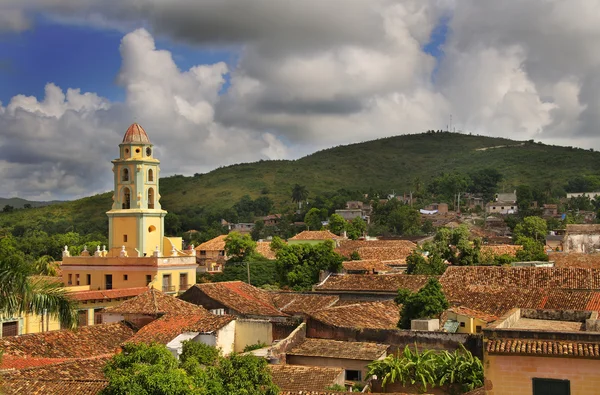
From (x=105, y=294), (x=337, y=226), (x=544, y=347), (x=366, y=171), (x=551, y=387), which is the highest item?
(x=366, y=171)

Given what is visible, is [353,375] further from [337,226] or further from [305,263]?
[337,226]

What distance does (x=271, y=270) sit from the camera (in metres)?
51.1

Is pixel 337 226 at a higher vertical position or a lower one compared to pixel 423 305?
higher

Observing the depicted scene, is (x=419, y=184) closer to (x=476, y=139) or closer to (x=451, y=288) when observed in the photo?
(x=476, y=139)

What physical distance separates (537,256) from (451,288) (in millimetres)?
15617

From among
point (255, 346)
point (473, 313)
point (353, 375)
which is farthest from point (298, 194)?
point (353, 375)

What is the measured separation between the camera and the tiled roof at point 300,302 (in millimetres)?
32372

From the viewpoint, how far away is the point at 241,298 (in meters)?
32.2

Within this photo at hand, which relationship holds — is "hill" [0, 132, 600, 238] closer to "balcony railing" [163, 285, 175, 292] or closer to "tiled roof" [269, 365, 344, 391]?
"balcony railing" [163, 285, 175, 292]

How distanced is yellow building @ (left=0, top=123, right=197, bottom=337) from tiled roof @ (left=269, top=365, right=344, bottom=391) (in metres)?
17.8

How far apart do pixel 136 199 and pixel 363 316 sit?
16439 millimetres

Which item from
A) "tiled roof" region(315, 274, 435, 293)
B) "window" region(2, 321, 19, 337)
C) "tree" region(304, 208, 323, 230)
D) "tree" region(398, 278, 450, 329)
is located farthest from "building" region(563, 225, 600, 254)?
"tree" region(304, 208, 323, 230)

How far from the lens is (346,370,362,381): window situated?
22397 mm

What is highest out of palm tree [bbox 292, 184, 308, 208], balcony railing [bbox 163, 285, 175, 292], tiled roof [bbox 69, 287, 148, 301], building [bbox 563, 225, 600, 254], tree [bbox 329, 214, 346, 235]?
palm tree [bbox 292, 184, 308, 208]
